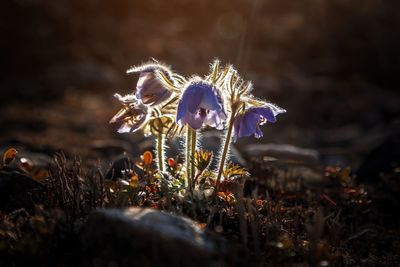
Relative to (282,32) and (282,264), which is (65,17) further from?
(282,264)

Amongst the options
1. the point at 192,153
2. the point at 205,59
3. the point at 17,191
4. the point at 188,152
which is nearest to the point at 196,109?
the point at 192,153

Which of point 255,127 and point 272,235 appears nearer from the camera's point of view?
point 272,235

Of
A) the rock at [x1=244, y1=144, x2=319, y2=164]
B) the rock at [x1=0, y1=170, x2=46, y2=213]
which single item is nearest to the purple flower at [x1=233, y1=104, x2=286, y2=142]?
the rock at [x1=0, y1=170, x2=46, y2=213]

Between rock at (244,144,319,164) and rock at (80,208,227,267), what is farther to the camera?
rock at (244,144,319,164)

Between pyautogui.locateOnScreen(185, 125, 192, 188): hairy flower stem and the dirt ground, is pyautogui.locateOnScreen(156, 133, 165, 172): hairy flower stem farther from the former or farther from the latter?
the dirt ground

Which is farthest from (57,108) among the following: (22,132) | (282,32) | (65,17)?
(282,32)

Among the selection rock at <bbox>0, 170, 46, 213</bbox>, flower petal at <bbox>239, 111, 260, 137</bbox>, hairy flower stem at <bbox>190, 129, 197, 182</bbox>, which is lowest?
rock at <bbox>0, 170, 46, 213</bbox>

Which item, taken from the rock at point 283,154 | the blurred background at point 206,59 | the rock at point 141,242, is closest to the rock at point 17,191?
the rock at point 141,242
